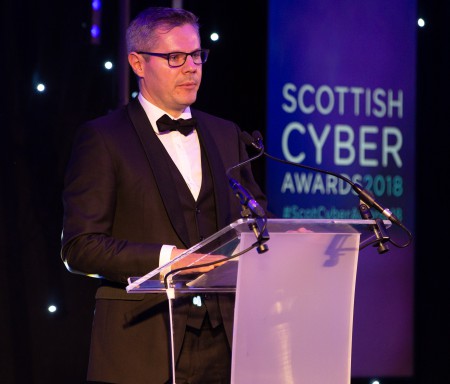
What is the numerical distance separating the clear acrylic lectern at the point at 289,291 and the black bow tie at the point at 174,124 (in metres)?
0.81

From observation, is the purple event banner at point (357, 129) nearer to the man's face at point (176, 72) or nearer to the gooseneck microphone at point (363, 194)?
the man's face at point (176, 72)

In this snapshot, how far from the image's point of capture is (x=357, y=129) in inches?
171

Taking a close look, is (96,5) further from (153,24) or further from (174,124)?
(174,124)

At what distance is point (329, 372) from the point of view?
2.06 m

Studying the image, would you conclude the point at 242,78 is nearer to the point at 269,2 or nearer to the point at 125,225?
the point at 269,2

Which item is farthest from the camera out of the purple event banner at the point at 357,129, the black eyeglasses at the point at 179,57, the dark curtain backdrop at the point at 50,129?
the purple event banner at the point at 357,129

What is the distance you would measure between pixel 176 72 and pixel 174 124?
0.58ft

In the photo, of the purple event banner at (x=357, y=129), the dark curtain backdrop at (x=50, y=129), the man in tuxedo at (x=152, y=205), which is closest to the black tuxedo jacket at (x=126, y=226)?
the man in tuxedo at (x=152, y=205)

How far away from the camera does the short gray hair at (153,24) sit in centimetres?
282

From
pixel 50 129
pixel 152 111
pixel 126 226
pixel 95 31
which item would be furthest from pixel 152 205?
pixel 95 31

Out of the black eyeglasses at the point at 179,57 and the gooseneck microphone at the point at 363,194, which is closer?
the gooseneck microphone at the point at 363,194

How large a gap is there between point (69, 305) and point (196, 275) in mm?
1920

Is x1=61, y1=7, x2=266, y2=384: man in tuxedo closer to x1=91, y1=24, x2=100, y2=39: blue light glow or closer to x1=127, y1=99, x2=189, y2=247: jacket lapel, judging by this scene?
Result: x1=127, y1=99, x2=189, y2=247: jacket lapel

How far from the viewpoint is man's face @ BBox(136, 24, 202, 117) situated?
2781 mm
